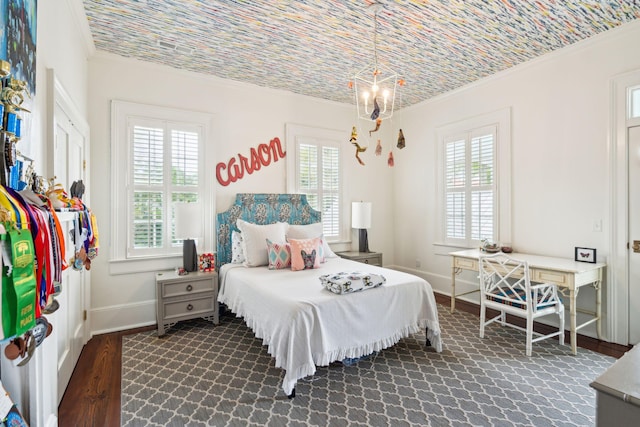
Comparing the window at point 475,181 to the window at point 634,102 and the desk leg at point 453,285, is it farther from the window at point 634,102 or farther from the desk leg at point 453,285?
the window at point 634,102

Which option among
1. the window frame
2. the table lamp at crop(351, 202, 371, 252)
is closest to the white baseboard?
the window frame

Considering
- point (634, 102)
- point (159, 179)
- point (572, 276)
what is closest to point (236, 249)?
point (159, 179)

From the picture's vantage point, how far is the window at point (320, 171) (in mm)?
4605

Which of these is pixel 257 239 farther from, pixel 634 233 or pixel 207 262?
pixel 634 233

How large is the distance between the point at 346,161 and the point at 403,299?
277 centimetres

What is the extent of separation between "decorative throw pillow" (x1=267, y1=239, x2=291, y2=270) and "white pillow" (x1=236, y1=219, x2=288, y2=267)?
158 mm

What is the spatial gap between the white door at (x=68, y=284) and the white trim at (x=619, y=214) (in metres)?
4.46

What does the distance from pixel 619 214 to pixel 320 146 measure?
3455mm

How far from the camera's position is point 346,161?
509 cm

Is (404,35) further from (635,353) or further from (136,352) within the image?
(136,352)

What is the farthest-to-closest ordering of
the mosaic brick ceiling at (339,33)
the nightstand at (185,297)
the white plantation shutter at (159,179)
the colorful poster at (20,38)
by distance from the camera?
the white plantation shutter at (159,179), the nightstand at (185,297), the mosaic brick ceiling at (339,33), the colorful poster at (20,38)

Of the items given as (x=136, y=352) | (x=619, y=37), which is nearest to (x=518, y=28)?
(x=619, y=37)

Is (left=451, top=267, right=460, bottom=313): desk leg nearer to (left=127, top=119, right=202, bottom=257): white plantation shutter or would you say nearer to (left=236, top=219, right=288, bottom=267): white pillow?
(left=236, top=219, right=288, bottom=267): white pillow

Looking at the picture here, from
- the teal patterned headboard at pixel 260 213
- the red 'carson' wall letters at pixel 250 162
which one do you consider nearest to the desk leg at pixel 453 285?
the teal patterned headboard at pixel 260 213
